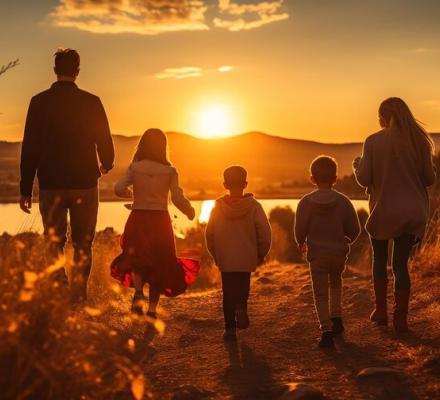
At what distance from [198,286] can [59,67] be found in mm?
8286

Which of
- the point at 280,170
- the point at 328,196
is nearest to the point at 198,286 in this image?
the point at 328,196

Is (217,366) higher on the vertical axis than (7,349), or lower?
lower

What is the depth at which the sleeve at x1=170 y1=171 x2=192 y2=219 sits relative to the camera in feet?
25.2

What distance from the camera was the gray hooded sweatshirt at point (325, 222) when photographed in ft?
22.3

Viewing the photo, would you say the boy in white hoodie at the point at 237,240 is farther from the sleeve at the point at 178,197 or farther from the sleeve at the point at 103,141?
the sleeve at the point at 103,141

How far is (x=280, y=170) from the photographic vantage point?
139m

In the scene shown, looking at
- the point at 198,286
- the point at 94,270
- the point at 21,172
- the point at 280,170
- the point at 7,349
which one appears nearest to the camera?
the point at 7,349

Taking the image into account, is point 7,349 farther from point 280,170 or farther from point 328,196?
point 280,170

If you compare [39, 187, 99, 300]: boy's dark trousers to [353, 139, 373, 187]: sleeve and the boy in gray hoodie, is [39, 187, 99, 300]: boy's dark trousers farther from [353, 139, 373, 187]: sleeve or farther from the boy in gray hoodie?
[353, 139, 373, 187]: sleeve

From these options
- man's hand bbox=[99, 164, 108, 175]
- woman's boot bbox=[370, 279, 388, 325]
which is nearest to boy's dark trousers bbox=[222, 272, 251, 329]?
woman's boot bbox=[370, 279, 388, 325]

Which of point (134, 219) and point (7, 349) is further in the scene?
point (134, 219)

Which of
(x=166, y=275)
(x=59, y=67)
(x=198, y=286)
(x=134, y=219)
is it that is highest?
(x=59, y=67)

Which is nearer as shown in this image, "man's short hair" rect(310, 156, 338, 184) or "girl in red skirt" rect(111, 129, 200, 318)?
"man's short hair" rect(310, 156, 338, 184)

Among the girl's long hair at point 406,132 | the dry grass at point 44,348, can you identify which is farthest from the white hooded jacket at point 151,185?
the dry grass at point 44,348
